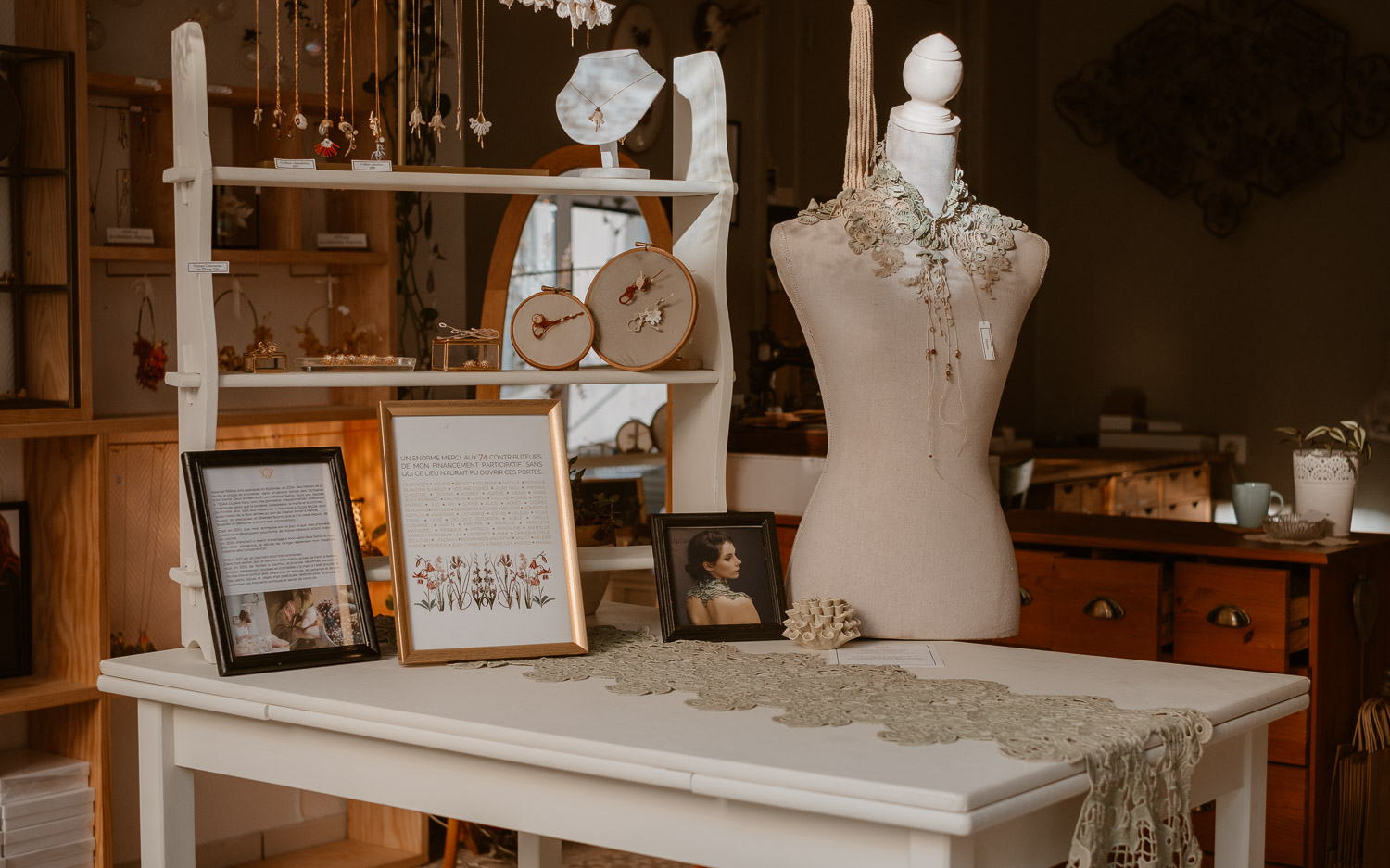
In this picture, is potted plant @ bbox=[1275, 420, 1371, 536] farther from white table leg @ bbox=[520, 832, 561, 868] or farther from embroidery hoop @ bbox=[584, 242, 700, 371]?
white table leg @ bbox=[520, 832, 561, 868]

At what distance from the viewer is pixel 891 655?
6.58 ft

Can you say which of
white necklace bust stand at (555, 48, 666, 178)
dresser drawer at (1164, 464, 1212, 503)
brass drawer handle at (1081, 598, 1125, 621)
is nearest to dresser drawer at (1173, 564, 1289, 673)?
brass drawer handle at (1081, 598, 1125, 621)

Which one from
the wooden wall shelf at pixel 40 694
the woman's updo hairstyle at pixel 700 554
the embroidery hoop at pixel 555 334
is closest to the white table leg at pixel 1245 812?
the woman's updo hairstyle at pixel 700 554

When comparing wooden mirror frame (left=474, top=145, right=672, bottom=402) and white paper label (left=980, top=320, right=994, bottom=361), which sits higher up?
wooden mirror frame (left=474, top=145, right=672, bottom=402)

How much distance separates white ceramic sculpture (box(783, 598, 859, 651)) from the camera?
2.04m

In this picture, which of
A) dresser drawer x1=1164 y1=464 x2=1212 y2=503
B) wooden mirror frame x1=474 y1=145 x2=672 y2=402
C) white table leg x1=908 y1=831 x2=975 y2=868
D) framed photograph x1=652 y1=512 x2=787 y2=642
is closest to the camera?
white table leg x1=908 y1=831 x2=975 y2=868

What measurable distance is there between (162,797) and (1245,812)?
1.43m

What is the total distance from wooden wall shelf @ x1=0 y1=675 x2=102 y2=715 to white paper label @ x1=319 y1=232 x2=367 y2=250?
1.14 metres

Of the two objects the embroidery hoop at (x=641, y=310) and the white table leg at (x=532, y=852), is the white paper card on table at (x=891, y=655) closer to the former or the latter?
the embroidery hoop at (x=641, y=310)

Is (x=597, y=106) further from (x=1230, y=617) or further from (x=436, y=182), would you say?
(x=1230, y=617)

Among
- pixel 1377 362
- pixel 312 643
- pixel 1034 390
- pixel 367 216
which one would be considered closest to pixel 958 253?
pixel 312 643

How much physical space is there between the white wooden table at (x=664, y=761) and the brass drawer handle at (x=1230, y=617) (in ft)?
3.54

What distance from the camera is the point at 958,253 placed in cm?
207

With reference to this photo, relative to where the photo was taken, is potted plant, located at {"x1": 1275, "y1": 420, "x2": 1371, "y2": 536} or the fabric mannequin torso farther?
potted plant, located at {"x1": 1275, "y1": 420, "x2": 1371, "y2": 536}
